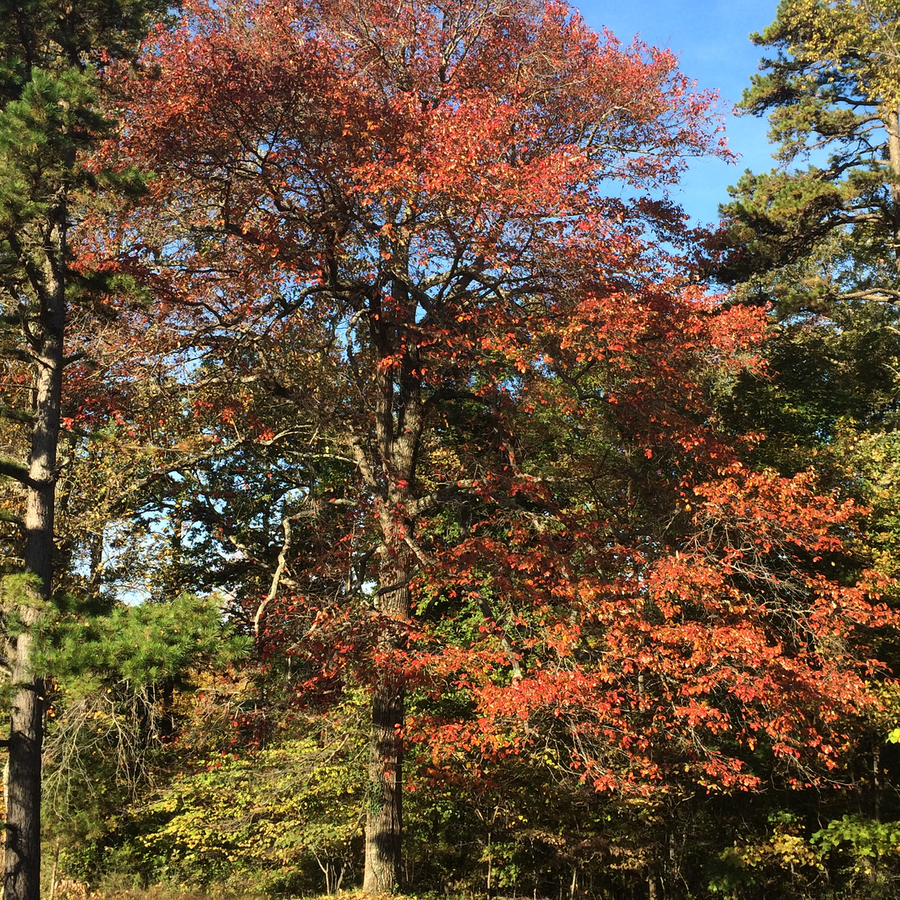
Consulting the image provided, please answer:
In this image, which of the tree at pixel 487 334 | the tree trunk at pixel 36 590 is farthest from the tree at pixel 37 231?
the tree at pixel 487 334

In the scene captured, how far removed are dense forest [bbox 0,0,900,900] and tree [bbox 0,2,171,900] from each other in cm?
4

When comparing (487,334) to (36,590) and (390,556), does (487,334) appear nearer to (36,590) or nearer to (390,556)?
(390,556)

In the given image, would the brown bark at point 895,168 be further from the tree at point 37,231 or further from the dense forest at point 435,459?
the tree at point 37,231

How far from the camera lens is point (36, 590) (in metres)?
8.03

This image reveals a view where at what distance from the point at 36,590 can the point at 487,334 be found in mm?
6279

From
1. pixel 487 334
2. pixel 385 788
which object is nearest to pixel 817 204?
pixel 487 334

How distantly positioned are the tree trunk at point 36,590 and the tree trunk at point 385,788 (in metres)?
4.22

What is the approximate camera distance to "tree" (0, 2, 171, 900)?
7719 mm

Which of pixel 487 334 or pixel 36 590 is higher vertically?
pixel 487 334

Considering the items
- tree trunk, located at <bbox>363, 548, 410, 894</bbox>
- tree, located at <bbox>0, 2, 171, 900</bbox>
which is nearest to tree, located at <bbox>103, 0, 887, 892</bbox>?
tree trunk, located at <bbox>363, 548, 410, 894</bbox>

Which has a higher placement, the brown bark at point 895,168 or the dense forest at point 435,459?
the brown bark at point 895,168

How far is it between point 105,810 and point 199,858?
7.00 ft

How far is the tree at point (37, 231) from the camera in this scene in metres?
7.72

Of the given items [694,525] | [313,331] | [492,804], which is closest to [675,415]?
[694,525]
